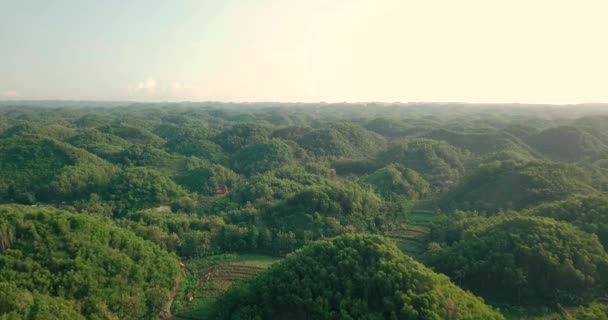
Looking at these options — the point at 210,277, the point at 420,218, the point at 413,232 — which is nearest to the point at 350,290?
the point at 210,277

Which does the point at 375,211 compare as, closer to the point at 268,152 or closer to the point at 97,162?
the point at 268,152

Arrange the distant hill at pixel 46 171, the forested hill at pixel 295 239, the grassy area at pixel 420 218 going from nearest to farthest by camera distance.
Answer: the forested hill at pixel 295 239
the grassy area at pixel 420 218
the distant hill at pixel 46 171

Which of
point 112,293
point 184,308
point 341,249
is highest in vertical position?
point 341,249

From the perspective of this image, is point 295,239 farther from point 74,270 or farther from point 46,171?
point 46,171

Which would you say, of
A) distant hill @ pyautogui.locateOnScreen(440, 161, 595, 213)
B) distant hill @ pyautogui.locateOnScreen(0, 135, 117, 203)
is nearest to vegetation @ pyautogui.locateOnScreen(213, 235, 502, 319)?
distant hill @ pyautogui.locateOnScreen(440, 161, 595, 213)

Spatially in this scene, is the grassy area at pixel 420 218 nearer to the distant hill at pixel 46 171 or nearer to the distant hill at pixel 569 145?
the distant hill at pixel 46 171

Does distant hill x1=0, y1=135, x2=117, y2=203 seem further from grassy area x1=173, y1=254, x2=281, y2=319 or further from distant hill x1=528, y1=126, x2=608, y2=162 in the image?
distant hill x1=528, y1=126, x2=608, y2=162

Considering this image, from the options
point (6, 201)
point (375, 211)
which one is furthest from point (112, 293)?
point (6, 201)

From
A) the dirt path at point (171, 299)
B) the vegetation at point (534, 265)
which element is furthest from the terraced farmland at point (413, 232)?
the dirt path at point (171, 299)
